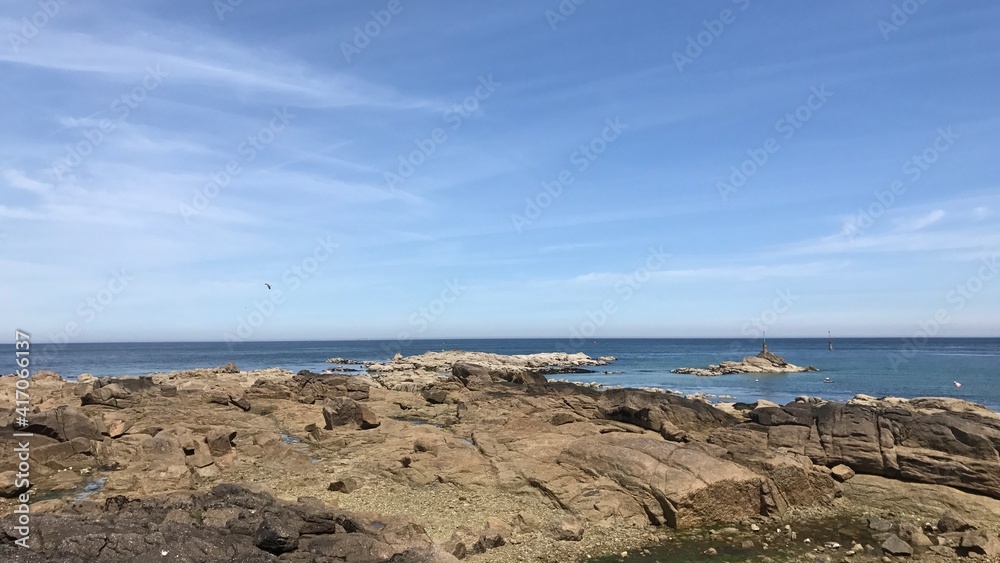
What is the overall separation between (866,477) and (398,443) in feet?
64.9

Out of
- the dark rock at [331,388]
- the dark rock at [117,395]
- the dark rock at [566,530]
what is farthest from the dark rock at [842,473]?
the dark rock at [117,395]

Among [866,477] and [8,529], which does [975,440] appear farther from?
[8,529]

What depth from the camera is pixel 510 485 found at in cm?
2039

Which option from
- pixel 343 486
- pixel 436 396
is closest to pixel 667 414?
pixel 343 486

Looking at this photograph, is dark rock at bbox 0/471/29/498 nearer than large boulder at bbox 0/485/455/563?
No

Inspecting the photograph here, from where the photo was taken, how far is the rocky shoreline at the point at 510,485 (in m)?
13.4

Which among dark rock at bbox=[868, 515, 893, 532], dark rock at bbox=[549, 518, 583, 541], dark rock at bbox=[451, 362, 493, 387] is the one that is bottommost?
dark rock at bbox=[868, 515, 893, 532]

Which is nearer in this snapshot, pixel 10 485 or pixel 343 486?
pixel 10 485

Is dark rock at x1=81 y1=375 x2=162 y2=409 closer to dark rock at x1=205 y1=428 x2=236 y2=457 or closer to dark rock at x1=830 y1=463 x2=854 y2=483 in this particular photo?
dark rock at x1=205 y1=428 x2=236 y2=457

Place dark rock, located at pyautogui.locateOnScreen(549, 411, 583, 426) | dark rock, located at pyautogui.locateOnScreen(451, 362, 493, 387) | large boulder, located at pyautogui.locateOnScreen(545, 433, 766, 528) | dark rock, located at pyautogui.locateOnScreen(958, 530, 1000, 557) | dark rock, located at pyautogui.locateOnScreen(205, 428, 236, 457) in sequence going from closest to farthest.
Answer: dark rock, located at pyautogui.locateOnScreen(958, 530, 1000, 557), large boulder, located at pyautogui.locateOnScreen(545, 433, 766, 528), dark rock, located at pyautogui.locateOnScreen(205, 428, 236, 457), dark rock, located at pyautogui.locateOnScreen(549, 411, 583, 426), dark rock, located at pyautogui.locateOnScreen(451, 362, 493, 387)

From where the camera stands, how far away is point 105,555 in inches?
428

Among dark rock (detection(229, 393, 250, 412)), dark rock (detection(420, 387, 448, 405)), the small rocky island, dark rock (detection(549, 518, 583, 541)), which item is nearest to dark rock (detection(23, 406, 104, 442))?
dark rock (detection(229, 393, 250, 412))

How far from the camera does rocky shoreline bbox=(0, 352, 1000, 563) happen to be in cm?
1344

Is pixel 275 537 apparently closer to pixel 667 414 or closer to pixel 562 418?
pixel 562 418
